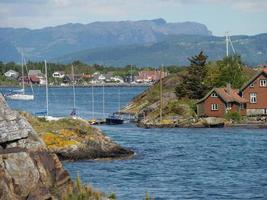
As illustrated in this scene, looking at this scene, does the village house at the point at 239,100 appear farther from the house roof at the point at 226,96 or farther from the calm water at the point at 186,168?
the calm water at the point at 186,168

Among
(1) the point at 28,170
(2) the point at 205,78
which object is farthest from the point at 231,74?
(1) the point at 28,170

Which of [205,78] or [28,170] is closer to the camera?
[28,170]

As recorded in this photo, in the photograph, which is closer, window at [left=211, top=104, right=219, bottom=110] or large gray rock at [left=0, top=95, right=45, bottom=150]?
large gray rock at [left=0, top=95, right=45, bottom=150]

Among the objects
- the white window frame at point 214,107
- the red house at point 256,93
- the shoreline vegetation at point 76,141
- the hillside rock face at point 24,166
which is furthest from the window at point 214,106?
the hillside rock face at point 24,166

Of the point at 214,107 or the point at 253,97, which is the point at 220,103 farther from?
the point at 253,97

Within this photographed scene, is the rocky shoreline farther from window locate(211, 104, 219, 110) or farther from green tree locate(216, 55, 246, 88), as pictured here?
green tree locate(216, 55, 246, 88)

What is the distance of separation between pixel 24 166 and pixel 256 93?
73.6m

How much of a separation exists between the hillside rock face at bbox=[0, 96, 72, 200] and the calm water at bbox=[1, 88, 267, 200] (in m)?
8.11

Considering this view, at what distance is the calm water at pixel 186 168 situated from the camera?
45438mm

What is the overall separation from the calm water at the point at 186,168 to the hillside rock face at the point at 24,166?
26.6 feet

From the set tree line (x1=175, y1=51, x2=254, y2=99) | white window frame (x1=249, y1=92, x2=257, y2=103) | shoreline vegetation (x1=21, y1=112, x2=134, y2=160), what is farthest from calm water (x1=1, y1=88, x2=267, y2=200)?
tree line (x1=175, y1=51, x2=254, y2=99)

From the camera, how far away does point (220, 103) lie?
101688mm

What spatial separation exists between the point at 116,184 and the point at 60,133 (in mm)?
14250

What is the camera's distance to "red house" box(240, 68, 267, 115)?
103m
